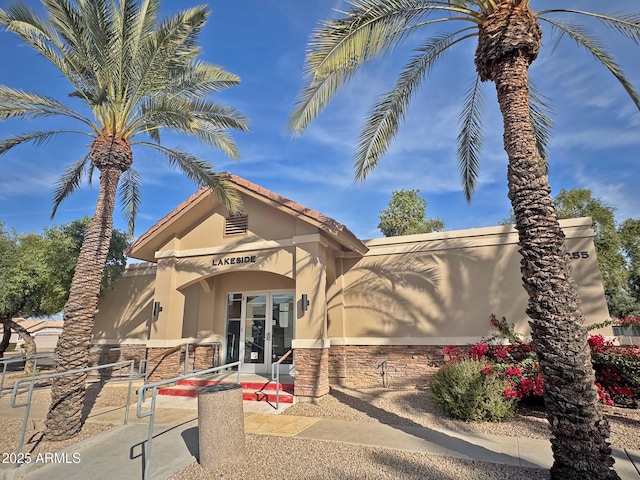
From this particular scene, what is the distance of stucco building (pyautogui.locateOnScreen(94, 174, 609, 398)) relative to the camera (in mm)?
10031

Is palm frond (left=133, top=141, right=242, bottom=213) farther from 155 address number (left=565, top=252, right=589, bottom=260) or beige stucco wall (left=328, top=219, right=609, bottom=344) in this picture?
155 address number (left=565, top=252, right=589, bottom=260)

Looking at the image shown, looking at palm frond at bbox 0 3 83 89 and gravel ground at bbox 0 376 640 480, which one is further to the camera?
palm frond at bbox 0 3 83 89

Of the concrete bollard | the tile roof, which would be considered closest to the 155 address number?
the tile roof

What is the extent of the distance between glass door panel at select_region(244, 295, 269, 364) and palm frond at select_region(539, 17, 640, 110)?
10727 mm

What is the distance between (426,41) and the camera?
26.5ft

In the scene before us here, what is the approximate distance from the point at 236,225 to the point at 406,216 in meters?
23.1

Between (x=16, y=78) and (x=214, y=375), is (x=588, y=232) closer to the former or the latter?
(x=214, y=375)

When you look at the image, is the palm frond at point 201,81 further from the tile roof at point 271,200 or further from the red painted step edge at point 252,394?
the red painted step edge at point 252,394

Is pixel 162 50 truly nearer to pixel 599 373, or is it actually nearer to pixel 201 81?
pixel 201 81

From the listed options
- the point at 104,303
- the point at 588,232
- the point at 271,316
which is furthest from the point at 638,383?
the point at 104,303

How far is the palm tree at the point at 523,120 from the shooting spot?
13.6 ft

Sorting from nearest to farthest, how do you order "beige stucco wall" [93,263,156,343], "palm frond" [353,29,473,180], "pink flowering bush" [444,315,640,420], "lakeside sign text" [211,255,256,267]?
"pink flowering bush" [444,315,640,420]
"palm frond" [353,29,473,180]
"lakeside sign text" [211,255,256,267]
"beige stucco wall" [93,263,156,343]

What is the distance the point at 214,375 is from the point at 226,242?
A: 4.18m

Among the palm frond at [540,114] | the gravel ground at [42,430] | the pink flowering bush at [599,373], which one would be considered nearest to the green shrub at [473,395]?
the pink flowering bush at [599,373]
